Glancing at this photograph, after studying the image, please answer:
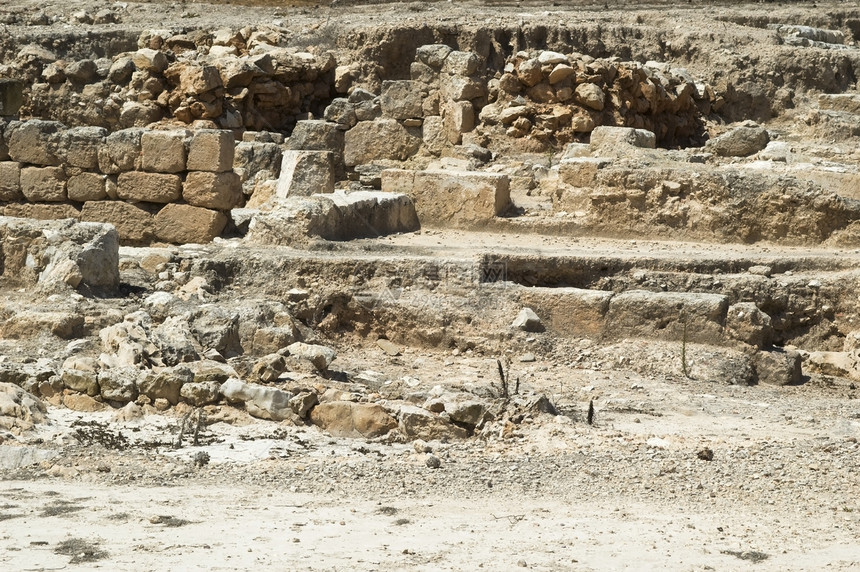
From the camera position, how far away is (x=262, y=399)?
793 cm

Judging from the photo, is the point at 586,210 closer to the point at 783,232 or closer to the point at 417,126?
the point at 783,232

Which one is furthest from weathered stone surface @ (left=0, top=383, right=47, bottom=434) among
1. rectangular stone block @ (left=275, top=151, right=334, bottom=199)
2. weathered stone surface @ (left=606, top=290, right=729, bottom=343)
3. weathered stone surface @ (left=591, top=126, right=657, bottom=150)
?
weathered stone surface @ (left=591, top=126, right=657, bottom=150)

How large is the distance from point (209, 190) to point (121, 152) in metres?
1.04

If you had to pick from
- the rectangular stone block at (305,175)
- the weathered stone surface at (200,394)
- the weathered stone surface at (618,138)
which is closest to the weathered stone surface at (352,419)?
the weathered stone surface at (200,394)

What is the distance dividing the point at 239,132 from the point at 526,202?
20.5 ft

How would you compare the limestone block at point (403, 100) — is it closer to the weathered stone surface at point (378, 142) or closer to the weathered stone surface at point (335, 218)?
the weathered stone surface at point (378, 142)

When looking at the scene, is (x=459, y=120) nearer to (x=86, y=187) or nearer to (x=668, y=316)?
(x=86, y=187)

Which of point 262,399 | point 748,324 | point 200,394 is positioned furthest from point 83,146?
point 748,324

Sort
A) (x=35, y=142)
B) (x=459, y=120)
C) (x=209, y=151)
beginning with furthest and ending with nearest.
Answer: (x=459, y=120)
(x=35, y=142)
(x=209, y=151)

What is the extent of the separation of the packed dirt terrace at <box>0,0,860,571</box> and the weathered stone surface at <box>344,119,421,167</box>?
1.5 inches

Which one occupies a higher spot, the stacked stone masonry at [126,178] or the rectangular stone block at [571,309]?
the stacked stone masonry at [126,178]

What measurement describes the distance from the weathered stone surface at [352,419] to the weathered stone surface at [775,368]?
136 inches

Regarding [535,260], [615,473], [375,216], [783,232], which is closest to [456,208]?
[375,216]

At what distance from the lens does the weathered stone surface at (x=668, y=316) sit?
9906 mm
